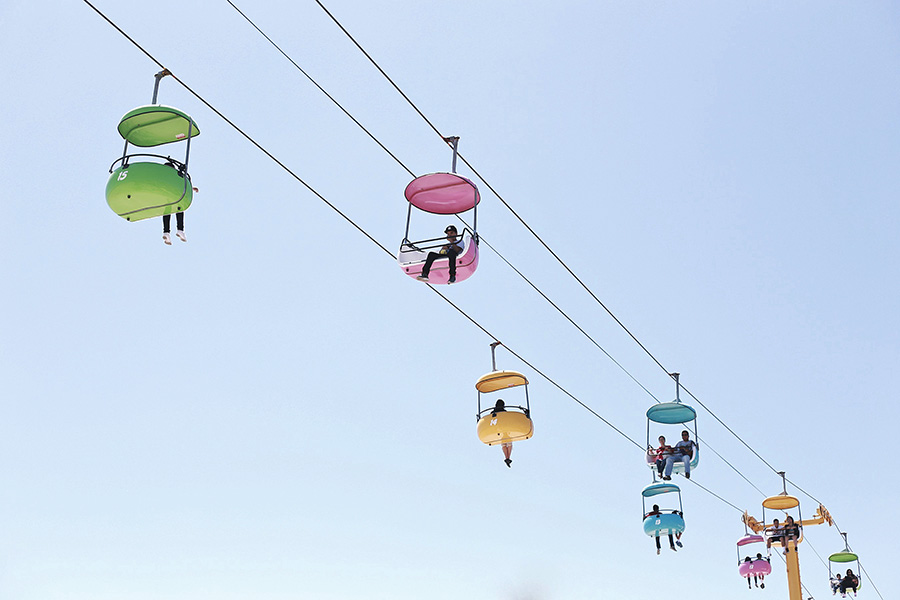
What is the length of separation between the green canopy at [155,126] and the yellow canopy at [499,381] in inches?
256

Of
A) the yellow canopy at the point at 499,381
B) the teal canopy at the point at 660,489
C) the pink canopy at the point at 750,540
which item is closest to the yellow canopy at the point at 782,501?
the pink canopy at the point at 750,540

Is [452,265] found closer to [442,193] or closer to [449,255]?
[449,255]

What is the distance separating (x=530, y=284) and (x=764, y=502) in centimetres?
1485

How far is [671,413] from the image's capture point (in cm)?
1834

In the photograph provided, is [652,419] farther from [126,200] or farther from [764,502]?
[126,200]

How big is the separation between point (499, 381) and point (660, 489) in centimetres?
487

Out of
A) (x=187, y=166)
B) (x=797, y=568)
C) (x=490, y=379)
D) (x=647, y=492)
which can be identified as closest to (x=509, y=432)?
(x=490, y=379)

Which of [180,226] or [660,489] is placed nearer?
[180,226]

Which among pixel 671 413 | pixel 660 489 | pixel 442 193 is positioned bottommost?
pixel 660 489

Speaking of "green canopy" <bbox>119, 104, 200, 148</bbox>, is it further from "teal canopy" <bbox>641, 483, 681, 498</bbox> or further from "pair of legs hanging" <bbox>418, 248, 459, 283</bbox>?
"teal canopy" <bbox>641, 483, 681, 498</bbox>

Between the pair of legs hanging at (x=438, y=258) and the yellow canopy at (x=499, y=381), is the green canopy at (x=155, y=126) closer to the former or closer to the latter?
the pair of legs hanging at (x=438, y=258)

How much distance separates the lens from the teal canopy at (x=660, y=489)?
18469 millimetres

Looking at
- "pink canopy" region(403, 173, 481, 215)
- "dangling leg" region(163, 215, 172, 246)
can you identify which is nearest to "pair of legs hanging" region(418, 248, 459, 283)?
"pink canopy" region(403, 173, 481, 215)

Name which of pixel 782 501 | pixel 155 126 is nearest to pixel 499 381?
pixel 155 126
